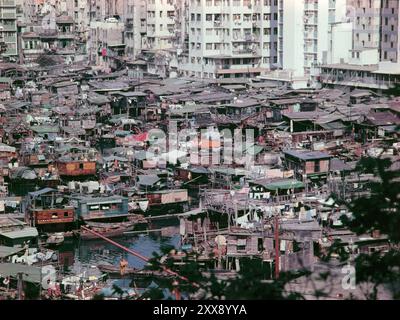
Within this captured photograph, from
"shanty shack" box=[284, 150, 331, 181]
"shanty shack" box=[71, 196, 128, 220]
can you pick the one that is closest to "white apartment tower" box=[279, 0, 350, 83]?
"shanty shack" box=[284, 150, 331, 181]

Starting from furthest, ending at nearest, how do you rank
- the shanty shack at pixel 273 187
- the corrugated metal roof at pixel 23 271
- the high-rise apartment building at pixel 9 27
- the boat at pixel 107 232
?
1. the high-rise apartment building at pixel 9 27
2. the shanty shack at pixel 273 187
3. the boat at pixel 107 232
4. the corrugated metal roof at pixel 23 271

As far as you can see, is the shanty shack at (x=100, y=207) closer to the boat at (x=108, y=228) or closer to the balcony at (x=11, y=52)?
the boat at (x=108, y=228)

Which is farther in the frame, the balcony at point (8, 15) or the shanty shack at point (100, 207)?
the balcony at point (8, 15)

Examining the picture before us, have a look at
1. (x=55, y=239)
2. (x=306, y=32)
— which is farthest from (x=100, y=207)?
(x=306, y=32)

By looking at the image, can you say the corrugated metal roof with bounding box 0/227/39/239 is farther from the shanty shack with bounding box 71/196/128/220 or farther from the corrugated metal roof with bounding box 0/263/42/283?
the corrugated metal roof with bounding box 0/263/42/283

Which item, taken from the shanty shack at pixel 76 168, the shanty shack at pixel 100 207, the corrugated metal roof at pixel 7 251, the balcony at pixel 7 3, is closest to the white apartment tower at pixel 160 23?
the balcony at pixel 7 3

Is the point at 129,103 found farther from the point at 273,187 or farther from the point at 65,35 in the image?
the point at 65,35
